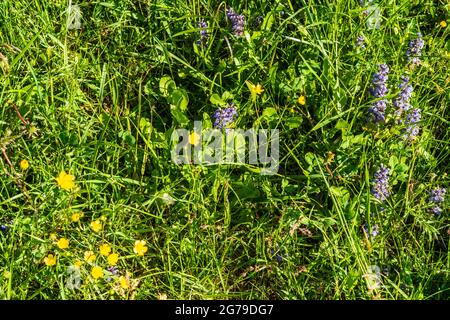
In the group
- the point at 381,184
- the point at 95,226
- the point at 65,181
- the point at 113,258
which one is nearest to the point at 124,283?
the point at 113,258

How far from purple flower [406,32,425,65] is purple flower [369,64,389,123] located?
18 cm

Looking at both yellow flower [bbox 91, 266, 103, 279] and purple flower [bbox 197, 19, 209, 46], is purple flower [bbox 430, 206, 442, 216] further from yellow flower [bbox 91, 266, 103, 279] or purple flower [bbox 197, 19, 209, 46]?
yellow flower [bbox 91, 266, 103, 279]

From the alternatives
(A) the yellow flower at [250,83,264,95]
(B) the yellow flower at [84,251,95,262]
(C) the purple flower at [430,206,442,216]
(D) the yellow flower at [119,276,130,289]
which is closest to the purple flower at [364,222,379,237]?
(C) the purple flower at [430,206,442,216]

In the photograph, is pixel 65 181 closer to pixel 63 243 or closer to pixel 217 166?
pixel 63 243

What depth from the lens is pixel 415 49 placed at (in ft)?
8.65

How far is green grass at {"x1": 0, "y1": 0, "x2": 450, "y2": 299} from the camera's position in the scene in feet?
7.35

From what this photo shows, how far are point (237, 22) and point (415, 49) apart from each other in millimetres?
771

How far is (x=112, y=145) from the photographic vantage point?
2.39m

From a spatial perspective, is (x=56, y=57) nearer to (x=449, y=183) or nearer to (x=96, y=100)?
(x=96, y=100)

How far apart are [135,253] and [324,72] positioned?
1034mm

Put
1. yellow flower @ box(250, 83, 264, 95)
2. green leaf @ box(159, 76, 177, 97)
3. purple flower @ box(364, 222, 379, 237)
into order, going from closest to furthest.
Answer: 1. purple flower @ box(364, 222, 379, 237)
2. yellow flower @ box(250, 83, 264, 95)
3. green leaf @ box(159, 76, 177, 97)

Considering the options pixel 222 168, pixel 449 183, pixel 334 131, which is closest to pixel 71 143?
pixel 222 168

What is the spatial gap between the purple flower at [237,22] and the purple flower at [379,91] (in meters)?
0.58

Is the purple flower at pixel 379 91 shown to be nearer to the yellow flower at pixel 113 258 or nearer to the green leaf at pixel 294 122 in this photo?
the green leaf at pixel 294 122
